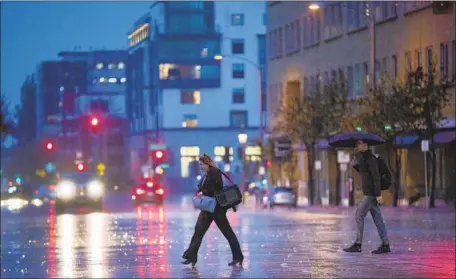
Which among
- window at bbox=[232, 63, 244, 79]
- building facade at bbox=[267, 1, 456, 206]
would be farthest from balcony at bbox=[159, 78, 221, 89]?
building facade at bbox=[267, 1, 456, 206]

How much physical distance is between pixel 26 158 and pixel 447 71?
123218 mm

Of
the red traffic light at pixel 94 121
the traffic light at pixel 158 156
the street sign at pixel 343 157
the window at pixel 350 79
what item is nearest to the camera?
the traffic light at pixel 158 156

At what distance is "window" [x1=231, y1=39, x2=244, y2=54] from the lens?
142 metres

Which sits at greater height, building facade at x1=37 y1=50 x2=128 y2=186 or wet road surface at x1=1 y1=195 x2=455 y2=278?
building facade at x1=37 y1=50 x2=128 y2=186

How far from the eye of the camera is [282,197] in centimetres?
6806

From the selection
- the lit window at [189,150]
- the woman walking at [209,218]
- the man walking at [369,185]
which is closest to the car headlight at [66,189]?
the man walking at [369,185]

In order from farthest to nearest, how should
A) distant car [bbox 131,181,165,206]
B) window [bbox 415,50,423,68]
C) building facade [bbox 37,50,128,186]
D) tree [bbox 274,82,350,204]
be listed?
building facade [bbox 37,50,128,186]
distant car [bbox 131,181,165,206]
tree [bbox 274,82,350,204]
window [bbox 415,50,423,68]

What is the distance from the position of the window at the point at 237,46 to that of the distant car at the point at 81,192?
7129cm

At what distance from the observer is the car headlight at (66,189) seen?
6856cm

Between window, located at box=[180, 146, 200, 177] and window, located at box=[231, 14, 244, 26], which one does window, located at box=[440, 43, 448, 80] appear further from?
window, located at box=[231, 14, 244, 26]

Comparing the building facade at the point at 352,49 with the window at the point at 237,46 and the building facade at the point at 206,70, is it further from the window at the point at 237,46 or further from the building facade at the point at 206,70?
the window at the point at 237,46

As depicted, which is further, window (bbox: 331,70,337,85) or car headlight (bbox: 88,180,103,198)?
car headlight (bbox: 88,180,103,198)

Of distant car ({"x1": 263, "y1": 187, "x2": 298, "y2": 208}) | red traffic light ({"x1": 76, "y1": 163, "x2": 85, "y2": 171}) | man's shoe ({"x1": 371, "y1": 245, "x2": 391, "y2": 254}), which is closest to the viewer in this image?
man's shoe ({"x1": 371, "y1": 245, "x2": 391, "y2": 254})

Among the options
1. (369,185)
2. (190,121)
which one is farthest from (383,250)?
(190,121)
